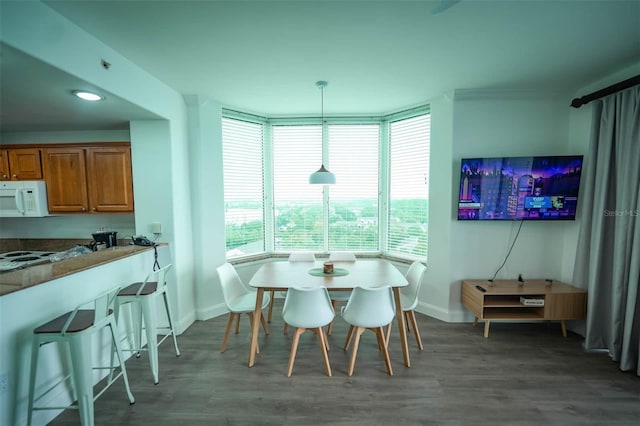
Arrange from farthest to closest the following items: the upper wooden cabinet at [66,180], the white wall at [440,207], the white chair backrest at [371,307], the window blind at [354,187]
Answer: the window blind at [354,187]
the white wall at [440,207]
the upper wooden cabinet at [66,180]
the white chair backrest at [371,307]

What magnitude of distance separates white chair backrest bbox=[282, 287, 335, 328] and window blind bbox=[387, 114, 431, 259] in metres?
1.92

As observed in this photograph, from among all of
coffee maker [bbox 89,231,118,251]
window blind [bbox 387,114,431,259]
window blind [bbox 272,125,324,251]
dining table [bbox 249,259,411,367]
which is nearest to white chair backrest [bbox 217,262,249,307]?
dining table [bbox 249,259,411,367]

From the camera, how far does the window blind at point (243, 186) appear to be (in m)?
3.46

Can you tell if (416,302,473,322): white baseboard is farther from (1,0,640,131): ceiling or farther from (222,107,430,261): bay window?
(1,0,640,131): ceiling

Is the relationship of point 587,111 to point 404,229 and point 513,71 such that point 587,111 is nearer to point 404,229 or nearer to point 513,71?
point 513,71

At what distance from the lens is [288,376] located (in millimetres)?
2182

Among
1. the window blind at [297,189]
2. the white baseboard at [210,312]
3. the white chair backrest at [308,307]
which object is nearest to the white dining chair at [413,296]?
the white chair backrest at [308,307]

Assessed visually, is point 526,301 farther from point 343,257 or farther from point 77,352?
point 77,352

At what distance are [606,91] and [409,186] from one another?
2032 mm

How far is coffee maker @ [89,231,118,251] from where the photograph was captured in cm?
287

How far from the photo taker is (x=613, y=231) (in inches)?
95.3

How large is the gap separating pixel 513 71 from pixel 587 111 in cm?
110

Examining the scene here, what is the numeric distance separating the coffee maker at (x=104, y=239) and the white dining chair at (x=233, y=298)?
141 cm

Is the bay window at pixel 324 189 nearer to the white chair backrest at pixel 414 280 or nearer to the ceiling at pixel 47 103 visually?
the white chair backrest at pixel 414 280
